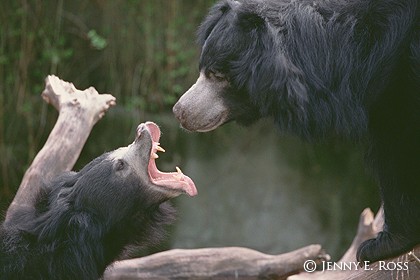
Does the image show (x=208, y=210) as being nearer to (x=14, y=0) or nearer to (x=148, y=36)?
(x=148, y=36)

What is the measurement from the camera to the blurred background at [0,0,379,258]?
277 inches

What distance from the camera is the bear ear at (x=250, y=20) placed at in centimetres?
307

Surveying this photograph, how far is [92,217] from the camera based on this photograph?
3.36 metres

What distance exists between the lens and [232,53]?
3.11m

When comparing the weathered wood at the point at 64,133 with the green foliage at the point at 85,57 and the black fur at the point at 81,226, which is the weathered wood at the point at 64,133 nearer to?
the black fur at the point at 81,226

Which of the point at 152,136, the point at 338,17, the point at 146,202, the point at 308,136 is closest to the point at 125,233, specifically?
the point at 146,202

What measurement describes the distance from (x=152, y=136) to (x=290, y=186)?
4.04 m

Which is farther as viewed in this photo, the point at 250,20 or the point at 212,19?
the point at 212,19

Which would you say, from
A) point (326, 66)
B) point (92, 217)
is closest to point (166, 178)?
point (92, 217)

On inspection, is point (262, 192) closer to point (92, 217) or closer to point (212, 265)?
point (212, 265)

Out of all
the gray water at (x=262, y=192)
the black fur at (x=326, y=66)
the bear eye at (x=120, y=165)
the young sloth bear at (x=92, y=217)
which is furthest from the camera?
the gray water at (x=262, y=192)

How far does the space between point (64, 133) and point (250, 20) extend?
166cm

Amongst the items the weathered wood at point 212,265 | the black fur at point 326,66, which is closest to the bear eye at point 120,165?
the black fur at point 326,66

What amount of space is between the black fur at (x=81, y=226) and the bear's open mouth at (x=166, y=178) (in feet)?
0.18
